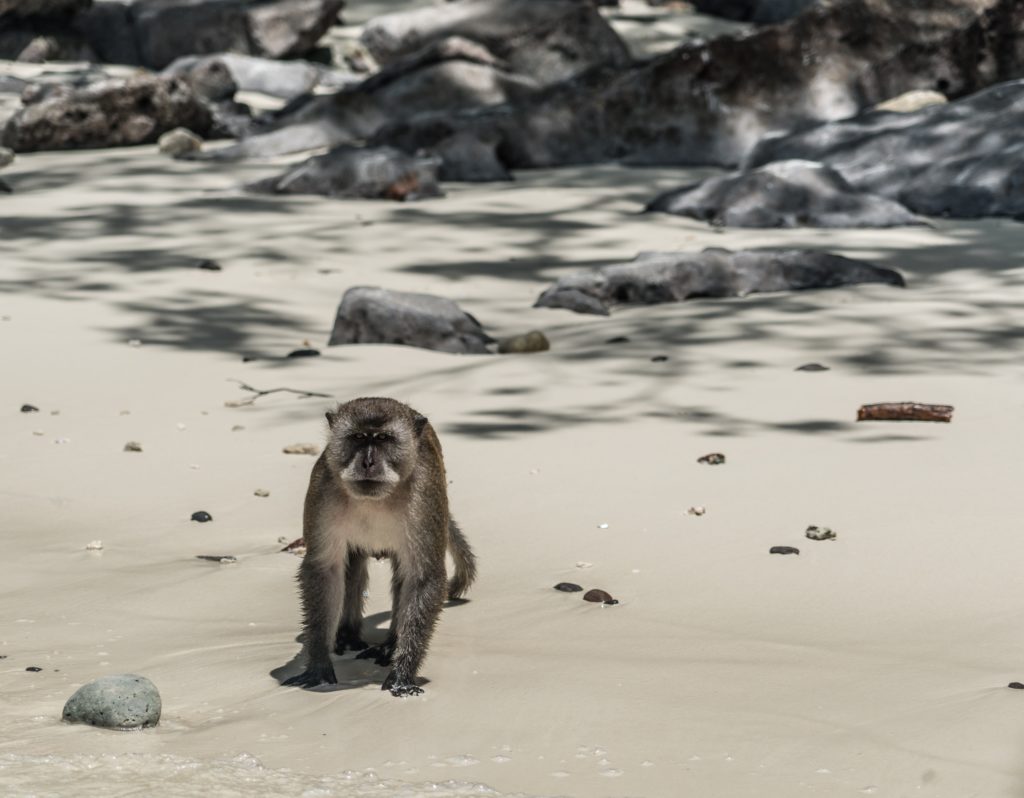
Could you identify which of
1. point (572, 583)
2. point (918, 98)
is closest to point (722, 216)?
point (918, 98)

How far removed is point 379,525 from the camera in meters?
4.16

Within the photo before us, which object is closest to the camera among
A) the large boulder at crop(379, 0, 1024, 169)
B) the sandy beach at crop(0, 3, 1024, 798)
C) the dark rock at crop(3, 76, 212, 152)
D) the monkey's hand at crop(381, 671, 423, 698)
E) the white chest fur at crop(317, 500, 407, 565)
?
the sandy beach at crop(0, 3, 1024, 798)

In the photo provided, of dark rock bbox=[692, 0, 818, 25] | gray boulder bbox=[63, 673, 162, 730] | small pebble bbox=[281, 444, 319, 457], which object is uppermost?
dark rock bbox=[692, 0, 818, 25]

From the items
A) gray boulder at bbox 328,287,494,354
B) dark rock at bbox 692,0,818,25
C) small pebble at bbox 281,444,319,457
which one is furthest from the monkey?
dark rock at bbox 692,0,818,25

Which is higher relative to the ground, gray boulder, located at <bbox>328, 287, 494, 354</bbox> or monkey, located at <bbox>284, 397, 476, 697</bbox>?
monkey, located at <bbox>284, 397, 476, 697</bbox>

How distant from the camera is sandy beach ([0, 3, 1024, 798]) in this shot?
10.9 feet

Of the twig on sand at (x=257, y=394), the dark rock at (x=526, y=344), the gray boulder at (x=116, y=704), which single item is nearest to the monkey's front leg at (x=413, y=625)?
the gray boulder at (x=116, y=704)

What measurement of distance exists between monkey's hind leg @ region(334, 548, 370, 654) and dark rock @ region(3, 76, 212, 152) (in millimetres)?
→ 12063

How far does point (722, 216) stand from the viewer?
1157cm

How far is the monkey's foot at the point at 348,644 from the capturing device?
14.8 feet

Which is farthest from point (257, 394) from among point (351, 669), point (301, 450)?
point (351, 669)

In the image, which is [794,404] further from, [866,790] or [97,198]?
[97,198]

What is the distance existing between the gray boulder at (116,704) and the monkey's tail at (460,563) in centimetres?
125

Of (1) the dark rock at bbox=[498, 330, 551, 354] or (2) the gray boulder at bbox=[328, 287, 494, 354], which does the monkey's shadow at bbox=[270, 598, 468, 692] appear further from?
(2) the gray boulder at bbox=[328, 287, 494, 354]
